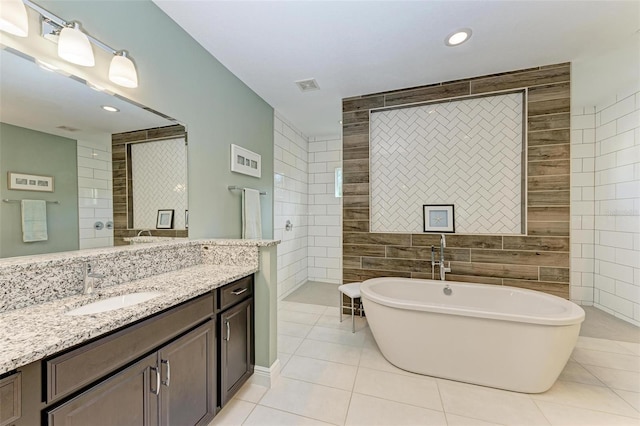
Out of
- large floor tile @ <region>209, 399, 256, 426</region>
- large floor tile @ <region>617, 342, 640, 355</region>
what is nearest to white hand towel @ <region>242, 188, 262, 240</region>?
large floor tile @ <region>209, 399, 256, 426</region>

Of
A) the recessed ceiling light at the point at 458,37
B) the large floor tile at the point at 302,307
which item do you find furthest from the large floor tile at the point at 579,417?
the recessed ceiling light at the point at 458,37

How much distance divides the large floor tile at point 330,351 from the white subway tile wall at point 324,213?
2047 millimetres

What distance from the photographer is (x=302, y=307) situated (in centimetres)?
338

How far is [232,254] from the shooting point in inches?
74.9

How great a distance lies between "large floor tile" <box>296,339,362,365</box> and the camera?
220cm

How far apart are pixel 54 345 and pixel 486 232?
10.6ft

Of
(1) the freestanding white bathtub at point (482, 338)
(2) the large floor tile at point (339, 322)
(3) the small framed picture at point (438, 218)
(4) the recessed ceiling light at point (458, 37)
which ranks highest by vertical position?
(4) the recessed ceiling light at point (458, 37)

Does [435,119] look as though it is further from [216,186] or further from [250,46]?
[216,186]

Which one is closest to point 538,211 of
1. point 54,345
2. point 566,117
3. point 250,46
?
point 566,117

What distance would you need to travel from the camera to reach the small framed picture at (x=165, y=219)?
70.8 inches

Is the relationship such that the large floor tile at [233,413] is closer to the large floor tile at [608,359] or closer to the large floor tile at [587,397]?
the large floor tile at [587,397]

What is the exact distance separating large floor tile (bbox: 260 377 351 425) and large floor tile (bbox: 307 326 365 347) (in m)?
0.67

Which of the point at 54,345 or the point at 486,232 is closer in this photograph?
the point at 54,345

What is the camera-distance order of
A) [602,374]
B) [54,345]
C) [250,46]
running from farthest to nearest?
[250,46], [602,374], [54,345]
